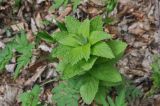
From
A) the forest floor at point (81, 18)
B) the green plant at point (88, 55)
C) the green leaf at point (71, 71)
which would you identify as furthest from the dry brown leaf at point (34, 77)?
the green leaf at point (71, 71)

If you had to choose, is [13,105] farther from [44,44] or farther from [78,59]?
[78,59]

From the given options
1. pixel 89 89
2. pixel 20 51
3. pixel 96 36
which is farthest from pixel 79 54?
pixel 20 51

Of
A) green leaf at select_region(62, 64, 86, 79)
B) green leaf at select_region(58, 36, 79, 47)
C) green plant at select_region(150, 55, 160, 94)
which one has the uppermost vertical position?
green leaf at select_region(58, 36, 79, 47)

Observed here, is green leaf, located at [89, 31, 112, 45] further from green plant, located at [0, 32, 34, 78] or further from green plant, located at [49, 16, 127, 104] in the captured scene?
green plant, located at [0, 32, 34, 78]

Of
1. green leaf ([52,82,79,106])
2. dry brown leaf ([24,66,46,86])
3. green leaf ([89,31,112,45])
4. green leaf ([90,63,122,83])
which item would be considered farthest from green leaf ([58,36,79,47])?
dry brown leaf ([24,66,46,86])

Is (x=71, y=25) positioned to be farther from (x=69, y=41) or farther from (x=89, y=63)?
(x=89, y=63)

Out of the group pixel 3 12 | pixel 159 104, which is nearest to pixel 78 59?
pixel 159 104
